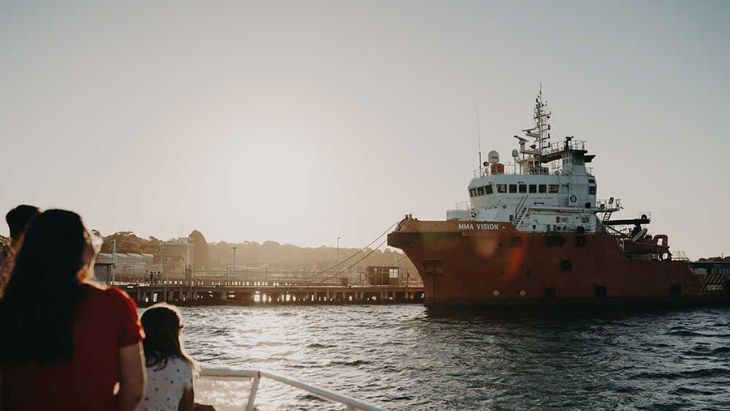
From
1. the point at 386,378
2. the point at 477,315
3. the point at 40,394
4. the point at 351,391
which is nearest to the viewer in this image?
the point at 40,394

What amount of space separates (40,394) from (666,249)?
127ft

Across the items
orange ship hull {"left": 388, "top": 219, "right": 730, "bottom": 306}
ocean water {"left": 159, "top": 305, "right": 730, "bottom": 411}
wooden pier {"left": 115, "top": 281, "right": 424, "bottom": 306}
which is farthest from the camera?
wooden pier {"left": 115, "top": 281, "right": 424, "bottom": 306}

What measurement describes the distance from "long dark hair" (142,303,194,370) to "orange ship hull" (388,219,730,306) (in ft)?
84.4

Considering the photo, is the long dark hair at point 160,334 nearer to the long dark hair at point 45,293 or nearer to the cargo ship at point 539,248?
the long dark hair at point 45,293

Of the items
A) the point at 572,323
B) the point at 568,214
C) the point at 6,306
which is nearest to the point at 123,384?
the point at 6,306

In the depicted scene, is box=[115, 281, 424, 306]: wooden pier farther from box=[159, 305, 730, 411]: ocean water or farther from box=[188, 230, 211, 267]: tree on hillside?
box=[188, 230, 211, 267]: tree on hillside

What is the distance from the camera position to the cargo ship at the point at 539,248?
28.9 m

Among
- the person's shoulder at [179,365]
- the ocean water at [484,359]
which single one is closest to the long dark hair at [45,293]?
the person's shoulder at [179,365]

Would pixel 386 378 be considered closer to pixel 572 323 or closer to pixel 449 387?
pixel 449 387

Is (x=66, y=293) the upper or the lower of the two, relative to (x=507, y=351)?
upper

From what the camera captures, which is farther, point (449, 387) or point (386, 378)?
point (386, 378)

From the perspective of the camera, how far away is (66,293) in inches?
88.2

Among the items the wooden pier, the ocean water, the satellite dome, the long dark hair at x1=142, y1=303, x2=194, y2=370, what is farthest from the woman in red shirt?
the wooden pier

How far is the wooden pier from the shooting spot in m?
42.2
